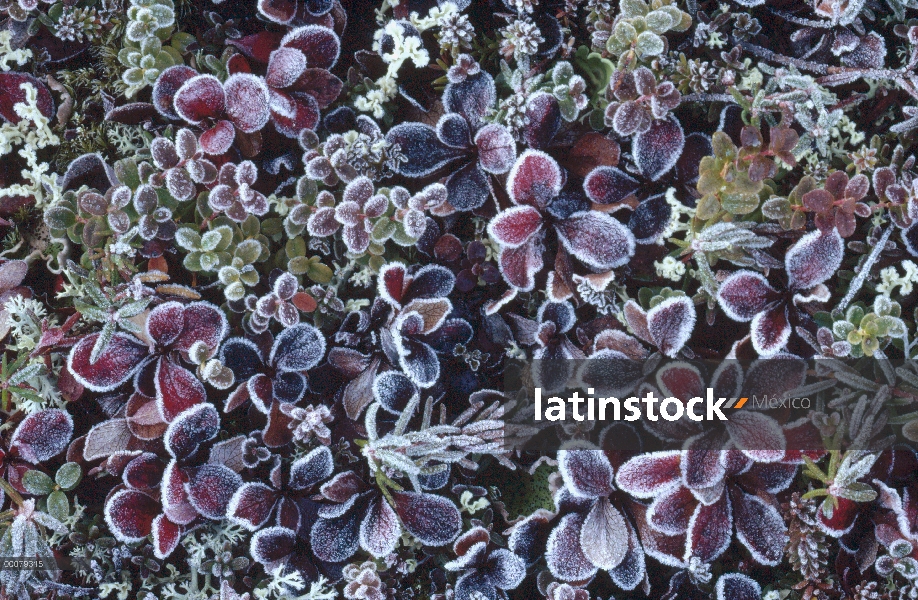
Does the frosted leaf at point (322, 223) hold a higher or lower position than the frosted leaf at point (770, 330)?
higher

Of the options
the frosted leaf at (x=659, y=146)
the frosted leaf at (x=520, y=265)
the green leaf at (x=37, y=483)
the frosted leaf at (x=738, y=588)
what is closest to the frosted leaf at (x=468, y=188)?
the frosted leaf at (x=520, y=265)

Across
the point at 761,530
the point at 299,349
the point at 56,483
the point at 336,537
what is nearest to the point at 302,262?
the point at 299,349

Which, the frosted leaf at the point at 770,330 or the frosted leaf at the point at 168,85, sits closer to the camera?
the frosted leaf at the point at 770,330

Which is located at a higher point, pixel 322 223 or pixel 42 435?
pixel 322 223

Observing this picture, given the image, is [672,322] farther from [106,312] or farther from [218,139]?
[106,312]

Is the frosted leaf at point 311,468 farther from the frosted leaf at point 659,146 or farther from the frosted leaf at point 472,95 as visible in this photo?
the frosted leaf at point 659,146

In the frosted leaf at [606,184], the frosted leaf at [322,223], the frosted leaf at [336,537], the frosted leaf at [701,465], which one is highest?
the frosted leaf at [606,184]
